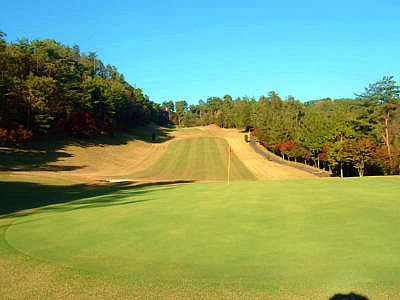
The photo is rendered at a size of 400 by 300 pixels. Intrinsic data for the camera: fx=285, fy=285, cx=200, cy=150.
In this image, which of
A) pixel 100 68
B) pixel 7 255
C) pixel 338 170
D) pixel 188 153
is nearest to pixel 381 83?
pixel 338 170

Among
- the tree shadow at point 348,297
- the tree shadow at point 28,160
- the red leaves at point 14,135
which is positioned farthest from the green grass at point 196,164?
the tree shadow at point 348,297

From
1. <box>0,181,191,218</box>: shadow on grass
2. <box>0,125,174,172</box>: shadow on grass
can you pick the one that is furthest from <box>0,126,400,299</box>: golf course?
<box>0,125,174,172</box>: shadow on grass

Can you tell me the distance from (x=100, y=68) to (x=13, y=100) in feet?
306

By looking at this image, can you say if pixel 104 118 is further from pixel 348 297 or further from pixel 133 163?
pixel 348 297

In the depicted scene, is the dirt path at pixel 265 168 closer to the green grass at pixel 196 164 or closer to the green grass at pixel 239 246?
the green grass at pixel 196 164

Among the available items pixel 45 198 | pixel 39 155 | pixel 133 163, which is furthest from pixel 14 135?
pixel 45 198

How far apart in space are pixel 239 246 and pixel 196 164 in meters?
52.4

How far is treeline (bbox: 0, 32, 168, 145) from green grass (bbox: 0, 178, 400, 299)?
4448cm

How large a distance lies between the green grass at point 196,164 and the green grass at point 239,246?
33.0 meters

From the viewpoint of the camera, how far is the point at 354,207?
10586mm

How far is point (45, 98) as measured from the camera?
173 ft

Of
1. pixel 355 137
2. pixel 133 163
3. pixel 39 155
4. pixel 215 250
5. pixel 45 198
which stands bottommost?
pixel 45 198

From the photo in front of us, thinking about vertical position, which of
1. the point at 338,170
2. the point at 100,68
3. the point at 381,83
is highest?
the point at 100,68

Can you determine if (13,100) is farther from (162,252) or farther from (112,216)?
(162,252)
